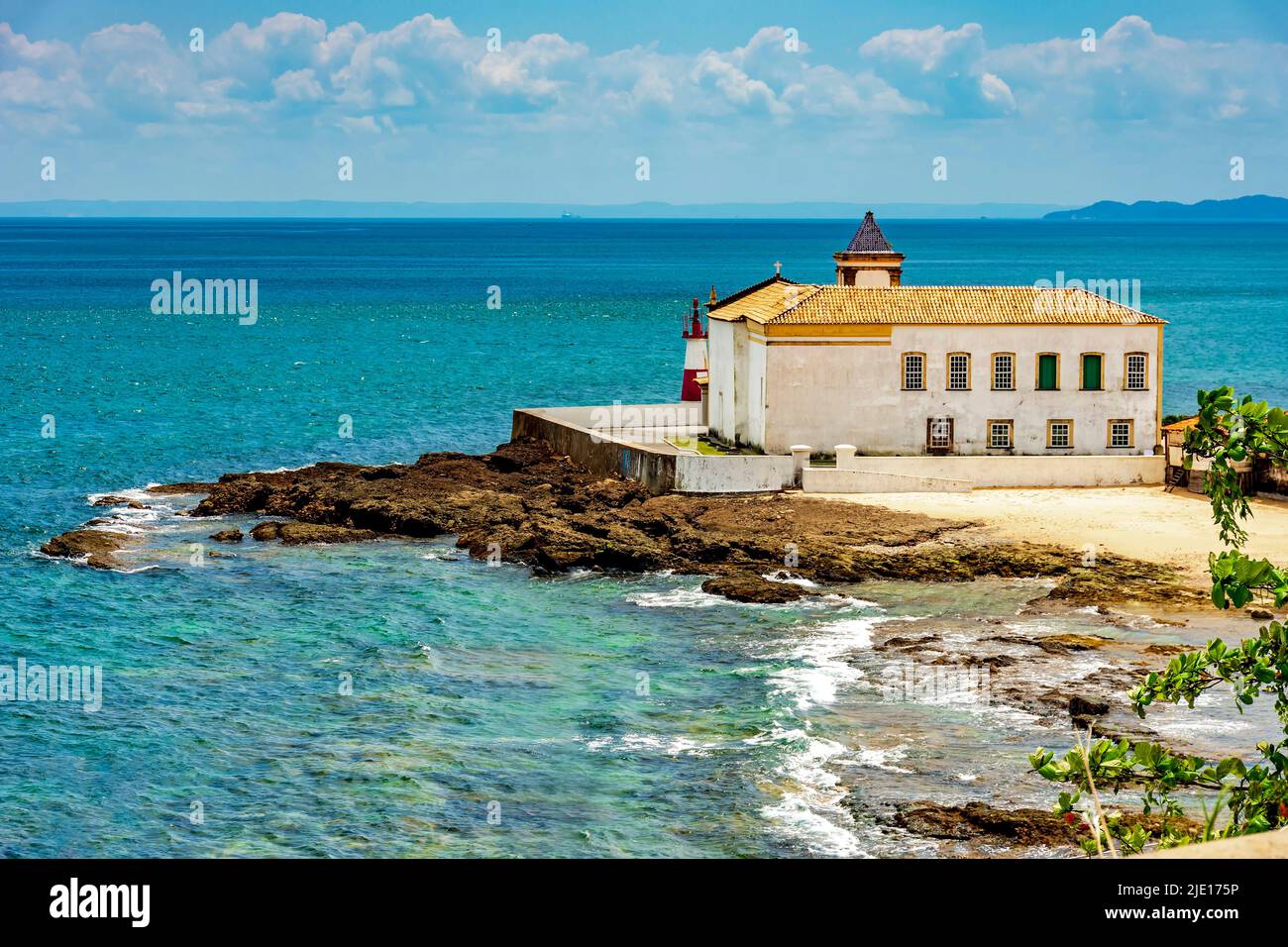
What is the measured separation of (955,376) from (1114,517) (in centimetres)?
678

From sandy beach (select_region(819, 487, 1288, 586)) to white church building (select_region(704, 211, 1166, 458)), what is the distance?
2177mm

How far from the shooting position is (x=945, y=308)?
1746 inches

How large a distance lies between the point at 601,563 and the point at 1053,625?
37.2 ft

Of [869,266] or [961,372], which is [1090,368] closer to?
[961,372]

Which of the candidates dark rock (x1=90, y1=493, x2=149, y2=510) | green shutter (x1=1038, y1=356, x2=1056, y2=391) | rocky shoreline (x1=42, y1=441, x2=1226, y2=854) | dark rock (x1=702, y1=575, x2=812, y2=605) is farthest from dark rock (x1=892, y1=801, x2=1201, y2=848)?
dark rock (x1=90, y1=493, x2=149, y2=510)

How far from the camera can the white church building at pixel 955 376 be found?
43.8 metres

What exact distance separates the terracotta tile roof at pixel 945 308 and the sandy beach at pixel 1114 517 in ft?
16.0

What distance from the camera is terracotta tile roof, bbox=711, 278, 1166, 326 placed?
144 ft

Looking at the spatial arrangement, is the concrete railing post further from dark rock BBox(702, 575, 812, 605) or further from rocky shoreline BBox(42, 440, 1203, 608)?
dark rock BBox(702, 575, 812, 605)

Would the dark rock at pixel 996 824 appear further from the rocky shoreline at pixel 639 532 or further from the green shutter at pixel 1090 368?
the green shutter at pixel 1090 368

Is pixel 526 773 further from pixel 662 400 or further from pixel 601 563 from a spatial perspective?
pixel 662 400
